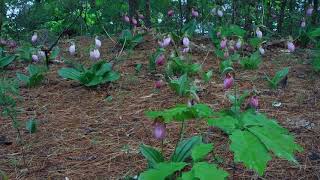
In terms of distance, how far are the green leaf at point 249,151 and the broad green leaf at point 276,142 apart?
0.06ft

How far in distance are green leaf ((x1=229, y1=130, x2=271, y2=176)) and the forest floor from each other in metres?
0.86

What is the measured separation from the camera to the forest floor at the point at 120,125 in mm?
2381

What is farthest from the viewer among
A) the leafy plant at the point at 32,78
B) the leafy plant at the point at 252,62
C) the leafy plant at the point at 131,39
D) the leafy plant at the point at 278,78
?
the leafy plant at the point at 131,39

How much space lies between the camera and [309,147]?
8.16ft

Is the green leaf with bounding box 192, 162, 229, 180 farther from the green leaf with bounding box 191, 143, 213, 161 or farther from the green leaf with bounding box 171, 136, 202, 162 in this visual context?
the green leaf with bounding box 171, 136, 202, 162

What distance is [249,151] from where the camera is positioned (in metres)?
1.33

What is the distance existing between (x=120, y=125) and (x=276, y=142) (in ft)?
5.79

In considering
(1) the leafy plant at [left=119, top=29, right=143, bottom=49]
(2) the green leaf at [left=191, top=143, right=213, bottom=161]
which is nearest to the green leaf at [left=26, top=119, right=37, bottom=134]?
(2) the green leaf at [left=191, top=143, right=213, bottom=161]

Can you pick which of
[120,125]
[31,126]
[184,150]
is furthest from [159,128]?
[31,126]

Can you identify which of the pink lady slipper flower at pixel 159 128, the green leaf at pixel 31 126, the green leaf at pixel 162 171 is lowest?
the green leaf at pixel 31 126

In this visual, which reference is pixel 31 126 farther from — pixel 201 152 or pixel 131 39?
pixel 131 39

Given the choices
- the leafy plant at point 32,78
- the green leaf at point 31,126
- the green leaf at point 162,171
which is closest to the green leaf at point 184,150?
the green leaf at point 162,171

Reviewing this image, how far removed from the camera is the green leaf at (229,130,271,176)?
130 cm

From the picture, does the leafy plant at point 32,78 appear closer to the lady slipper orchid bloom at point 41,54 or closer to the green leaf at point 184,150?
the lady slipper orchid bloom at point 41,54
